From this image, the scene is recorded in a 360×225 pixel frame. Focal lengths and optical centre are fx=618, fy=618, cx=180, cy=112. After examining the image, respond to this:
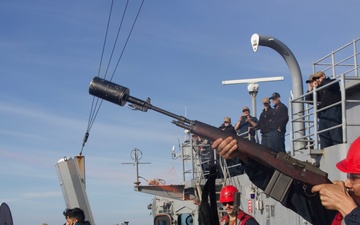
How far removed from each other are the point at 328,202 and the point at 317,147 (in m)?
7.02

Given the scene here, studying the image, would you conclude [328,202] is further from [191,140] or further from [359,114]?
[191,140]

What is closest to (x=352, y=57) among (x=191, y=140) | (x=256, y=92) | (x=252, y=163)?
(x=191, y=140)

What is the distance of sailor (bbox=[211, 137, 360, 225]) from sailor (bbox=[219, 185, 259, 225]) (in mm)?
1732

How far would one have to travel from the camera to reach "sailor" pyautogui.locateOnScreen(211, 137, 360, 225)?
3.04 metres

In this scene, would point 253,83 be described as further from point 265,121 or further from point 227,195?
point 227,195

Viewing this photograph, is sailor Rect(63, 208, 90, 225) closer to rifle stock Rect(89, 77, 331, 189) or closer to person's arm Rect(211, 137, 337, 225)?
rifle stock Rect(89, 77, 331, 189)

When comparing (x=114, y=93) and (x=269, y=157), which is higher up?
(x=114, y=93)

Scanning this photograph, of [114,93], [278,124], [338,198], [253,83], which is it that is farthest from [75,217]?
[253,83]

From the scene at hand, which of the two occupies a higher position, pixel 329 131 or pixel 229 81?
pixel 229 81

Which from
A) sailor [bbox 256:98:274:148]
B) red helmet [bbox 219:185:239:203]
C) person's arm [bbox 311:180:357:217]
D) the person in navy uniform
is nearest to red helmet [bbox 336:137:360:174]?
person's arm [bbox 311:180:357:217]

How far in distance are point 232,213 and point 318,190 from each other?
298cm

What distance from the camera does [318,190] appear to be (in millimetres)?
3283

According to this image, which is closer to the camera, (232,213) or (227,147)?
(227,147)

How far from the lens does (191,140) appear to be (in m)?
15.0
